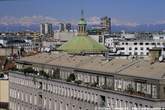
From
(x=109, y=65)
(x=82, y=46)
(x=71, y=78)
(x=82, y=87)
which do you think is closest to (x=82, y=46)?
(x=82, y=46)

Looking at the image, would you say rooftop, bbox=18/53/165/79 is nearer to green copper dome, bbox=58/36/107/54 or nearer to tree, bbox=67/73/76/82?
tree, bbox=67/73/76/82

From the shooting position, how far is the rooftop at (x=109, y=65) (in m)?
53.3

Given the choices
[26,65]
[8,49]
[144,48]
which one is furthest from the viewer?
[8,49]

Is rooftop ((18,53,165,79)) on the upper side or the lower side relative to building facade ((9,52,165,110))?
upper

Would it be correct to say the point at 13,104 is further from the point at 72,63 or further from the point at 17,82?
the point at 72,63

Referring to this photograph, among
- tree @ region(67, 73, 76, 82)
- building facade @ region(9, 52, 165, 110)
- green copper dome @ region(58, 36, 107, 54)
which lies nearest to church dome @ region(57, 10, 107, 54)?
green copper dome @ region(58, 36, 107, 54)

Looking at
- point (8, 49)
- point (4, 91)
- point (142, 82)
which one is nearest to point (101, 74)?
point (142, 82)

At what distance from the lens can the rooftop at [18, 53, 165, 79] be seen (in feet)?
175

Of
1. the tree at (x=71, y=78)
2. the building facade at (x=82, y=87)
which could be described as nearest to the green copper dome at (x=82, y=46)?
the building facade at (x=82, y=87)

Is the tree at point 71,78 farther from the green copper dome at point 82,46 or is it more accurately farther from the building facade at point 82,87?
the green copper dome at point 82,46

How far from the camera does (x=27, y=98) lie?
75000 millimetres

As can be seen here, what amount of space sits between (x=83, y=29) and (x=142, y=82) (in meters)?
41.8

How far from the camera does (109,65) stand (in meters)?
62.3

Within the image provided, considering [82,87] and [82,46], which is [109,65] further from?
[82,46]
